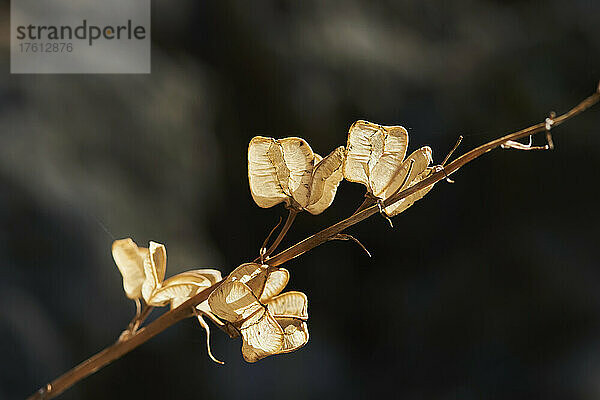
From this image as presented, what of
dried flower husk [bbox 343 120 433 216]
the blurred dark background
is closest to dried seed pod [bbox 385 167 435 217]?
dried flower husk [bbox 343 120 433 216]

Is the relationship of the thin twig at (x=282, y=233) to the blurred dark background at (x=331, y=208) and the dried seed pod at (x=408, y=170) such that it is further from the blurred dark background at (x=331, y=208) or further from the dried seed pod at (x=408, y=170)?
the blurred dark background at (x=331, y=208)

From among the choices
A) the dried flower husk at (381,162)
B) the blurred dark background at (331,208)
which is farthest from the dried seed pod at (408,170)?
the blurred dark background at (331,208)

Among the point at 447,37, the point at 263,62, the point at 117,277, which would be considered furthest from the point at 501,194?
the point at 117,277

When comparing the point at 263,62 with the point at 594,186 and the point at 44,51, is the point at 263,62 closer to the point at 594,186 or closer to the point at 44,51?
the point at 44,51

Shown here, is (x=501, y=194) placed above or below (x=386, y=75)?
below

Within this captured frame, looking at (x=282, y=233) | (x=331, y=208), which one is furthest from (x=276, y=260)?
(x=331, y=208)

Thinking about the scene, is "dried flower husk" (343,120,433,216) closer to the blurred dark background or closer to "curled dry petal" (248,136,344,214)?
"curled dry petal" (248,136,344,214)
